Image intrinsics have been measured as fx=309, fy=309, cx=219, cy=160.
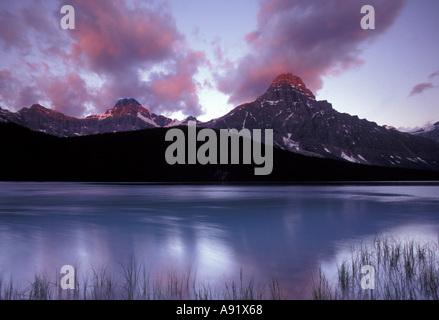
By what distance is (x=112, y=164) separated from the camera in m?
154

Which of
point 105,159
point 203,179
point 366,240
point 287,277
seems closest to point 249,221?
point 366,240

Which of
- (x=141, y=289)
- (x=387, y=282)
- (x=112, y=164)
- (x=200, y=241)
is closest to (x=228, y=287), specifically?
(x=141, y=289)

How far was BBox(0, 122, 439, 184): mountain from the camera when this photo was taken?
14512cm

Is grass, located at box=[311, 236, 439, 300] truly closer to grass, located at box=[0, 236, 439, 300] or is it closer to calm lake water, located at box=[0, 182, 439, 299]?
grass, located at box=[0, 236, 439, 300]

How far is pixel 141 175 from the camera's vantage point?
148 meters

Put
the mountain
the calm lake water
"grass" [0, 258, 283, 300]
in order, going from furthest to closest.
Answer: the mountain
the calm lake water
"grass" [0, 258, 283, 300]

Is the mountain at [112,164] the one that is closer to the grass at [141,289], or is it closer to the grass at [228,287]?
the grass at [228,287]

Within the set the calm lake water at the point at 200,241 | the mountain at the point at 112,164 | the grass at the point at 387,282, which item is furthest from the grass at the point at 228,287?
the mountain at the point at 112,164

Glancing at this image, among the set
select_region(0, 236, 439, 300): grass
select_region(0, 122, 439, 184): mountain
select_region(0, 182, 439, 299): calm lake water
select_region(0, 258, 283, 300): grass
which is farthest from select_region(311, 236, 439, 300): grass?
select_region(0, 122, 439, 184): mountain

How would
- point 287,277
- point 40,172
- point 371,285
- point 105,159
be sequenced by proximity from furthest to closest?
point 105,159 → point 40,172 → point 287,277 → point 371,285

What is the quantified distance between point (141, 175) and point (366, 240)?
13706cm

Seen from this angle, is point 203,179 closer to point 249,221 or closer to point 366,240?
point 249,221

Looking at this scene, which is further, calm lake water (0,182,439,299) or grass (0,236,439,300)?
calm lake water (0,182,439,299)

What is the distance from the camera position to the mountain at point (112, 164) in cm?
14512
